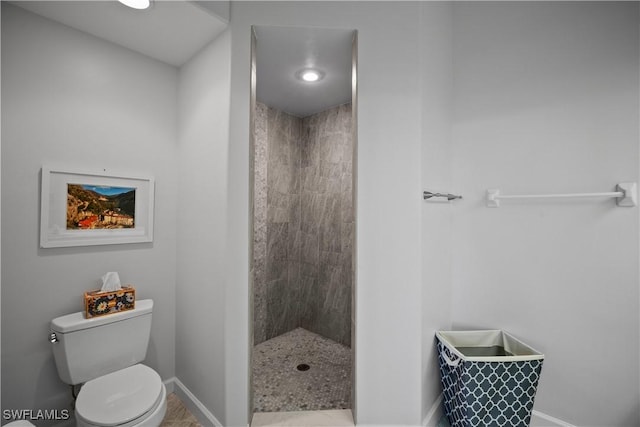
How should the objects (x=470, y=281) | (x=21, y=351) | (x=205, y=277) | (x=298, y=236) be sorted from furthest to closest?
(x=298, y=236) < (x=470, y=281) < (x=205, y=277) < (x=21, y=351)

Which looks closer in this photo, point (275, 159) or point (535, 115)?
point (535, 115)

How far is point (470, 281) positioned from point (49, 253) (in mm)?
2524

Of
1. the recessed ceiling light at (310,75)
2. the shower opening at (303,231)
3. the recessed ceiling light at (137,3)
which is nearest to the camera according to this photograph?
the recessed ceiling light at (137,3)

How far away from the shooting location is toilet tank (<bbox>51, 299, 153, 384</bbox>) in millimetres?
1461

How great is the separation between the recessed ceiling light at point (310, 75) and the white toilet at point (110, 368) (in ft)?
6.19

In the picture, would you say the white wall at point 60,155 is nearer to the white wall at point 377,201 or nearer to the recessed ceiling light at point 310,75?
the white wall at point 377,201

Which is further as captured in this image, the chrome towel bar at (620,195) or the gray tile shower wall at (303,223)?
the gray tile shower wall at (303,223)

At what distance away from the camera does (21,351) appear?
57.9 inches

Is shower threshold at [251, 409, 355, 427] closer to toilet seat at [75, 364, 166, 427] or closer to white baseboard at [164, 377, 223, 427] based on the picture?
white baseboard at [164, 377, 223, 427]

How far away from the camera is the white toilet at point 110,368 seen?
4.21 ft

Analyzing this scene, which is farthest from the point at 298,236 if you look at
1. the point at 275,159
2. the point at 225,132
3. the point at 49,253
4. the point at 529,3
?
the point at 529,3

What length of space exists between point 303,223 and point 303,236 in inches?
5.5

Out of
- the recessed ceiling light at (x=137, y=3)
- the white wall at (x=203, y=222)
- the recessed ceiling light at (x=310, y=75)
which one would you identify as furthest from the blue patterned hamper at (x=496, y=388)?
the recessed ceiling light at (x=137, y=3)

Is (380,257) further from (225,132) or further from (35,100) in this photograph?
(35,100)
